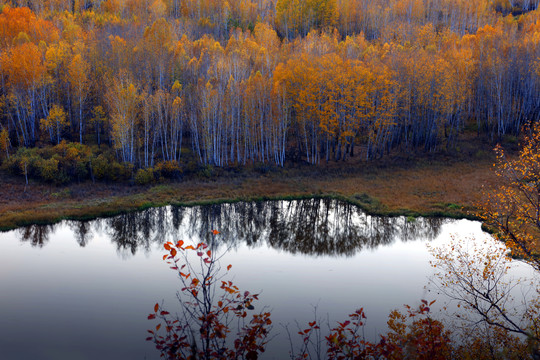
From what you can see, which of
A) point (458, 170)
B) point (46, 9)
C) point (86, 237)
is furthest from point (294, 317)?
point (46, 9)

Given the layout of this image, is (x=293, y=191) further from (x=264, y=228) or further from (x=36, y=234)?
(x=36, y=234)

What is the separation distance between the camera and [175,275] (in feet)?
65.2

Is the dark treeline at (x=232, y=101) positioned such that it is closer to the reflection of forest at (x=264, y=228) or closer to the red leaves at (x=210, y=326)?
the reflection of forest at (x=264, y=228)

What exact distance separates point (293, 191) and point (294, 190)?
283 millimetres

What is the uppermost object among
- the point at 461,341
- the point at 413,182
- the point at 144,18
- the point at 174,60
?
the point at 144,18

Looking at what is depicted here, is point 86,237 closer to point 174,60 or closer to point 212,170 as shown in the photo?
point 212,170

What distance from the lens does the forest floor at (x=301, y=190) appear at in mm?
31094

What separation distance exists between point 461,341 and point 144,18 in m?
84.8

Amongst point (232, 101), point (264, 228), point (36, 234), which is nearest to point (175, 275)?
point (264, 228)

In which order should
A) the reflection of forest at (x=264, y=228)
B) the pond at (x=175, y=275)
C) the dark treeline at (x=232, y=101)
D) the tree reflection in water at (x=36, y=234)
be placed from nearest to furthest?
the pond at (x=175, y=275) → the tree reflection in water at (x=36, y=234) → the reflection of forest at (x=264, y=228) → the dark treeline at (x=232, y=101)

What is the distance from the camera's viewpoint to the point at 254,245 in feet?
81.6

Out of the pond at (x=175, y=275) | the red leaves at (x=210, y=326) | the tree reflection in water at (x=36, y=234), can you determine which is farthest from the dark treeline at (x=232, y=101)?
the red leaves at (x=210, y=326)

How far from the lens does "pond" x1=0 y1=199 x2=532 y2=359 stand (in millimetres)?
14695

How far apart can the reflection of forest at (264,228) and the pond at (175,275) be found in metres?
0.07
